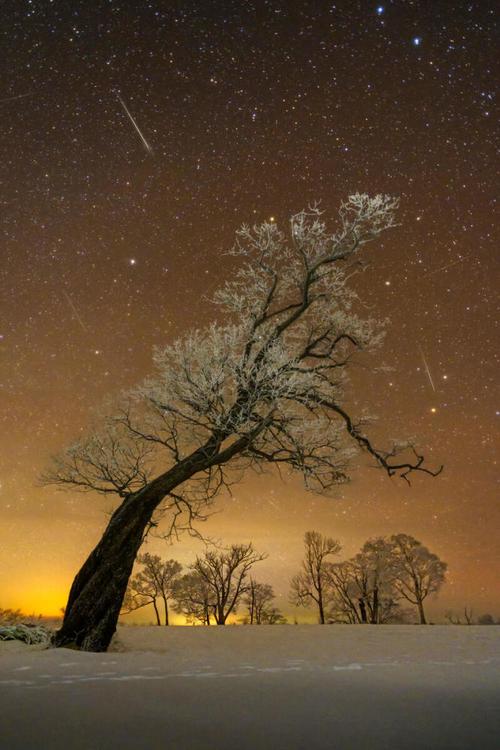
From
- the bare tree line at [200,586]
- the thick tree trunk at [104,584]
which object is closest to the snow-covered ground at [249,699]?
the thick tree trunk at [104,584]

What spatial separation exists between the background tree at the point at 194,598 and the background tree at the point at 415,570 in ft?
39.9

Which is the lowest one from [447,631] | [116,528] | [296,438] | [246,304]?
[447,631]

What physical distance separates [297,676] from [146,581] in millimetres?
31489

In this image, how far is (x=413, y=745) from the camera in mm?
2939

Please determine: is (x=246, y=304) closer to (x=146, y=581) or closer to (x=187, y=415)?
(x=187, y=415)

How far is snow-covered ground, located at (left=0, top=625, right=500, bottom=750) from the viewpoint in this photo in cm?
305

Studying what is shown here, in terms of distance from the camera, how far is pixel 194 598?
34062 millimetres

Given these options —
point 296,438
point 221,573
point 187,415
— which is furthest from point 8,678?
point 221,573

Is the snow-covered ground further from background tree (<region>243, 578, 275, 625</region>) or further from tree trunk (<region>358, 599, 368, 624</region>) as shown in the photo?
background tree (<region>243, 578, 275, 625</region>)

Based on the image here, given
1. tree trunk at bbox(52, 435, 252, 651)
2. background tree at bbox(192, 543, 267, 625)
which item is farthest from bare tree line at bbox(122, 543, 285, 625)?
tree trunk at bbox(52, 435, 252, 651)

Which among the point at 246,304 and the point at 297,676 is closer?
the point at 297,676

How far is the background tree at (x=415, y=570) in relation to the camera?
33719 mm

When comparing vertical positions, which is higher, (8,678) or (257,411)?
(257,411)

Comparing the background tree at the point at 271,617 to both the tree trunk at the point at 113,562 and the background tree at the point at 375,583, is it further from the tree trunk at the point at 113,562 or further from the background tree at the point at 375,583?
the tree trunk at the point at 113,562
